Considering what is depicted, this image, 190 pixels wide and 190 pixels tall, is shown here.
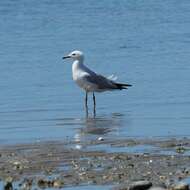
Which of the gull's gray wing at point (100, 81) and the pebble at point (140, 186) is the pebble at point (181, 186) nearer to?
the pebble at point (140, 186)

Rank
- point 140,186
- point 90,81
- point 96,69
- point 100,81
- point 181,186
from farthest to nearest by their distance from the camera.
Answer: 1. point 96,69
2. point 100,81
3. point 90,81
4. point 140,186
5. point 181,186

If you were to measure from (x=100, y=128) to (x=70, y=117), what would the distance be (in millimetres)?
1181

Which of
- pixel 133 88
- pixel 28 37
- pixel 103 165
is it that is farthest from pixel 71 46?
pixel 103 165

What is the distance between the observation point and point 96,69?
18.9m

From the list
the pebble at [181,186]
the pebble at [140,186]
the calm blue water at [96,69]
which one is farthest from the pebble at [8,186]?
the calm blue water at [96,69]

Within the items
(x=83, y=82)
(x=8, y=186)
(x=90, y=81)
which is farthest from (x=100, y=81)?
(x=8, y=186)

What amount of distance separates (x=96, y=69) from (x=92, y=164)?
922 centimetres

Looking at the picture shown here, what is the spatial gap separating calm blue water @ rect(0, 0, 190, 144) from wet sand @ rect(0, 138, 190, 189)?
70 cm

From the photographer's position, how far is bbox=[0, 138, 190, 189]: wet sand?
9016 millimetres

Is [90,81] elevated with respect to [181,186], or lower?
elevated

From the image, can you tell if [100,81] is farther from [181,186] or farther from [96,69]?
[181,186]

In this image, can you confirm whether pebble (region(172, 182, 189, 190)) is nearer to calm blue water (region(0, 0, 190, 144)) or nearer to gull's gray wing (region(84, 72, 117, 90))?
calm blue water (region(0, 0, 190, 144))

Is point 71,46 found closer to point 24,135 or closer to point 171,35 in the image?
point 171,35

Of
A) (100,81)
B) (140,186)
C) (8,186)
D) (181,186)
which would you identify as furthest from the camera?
(100,81)
